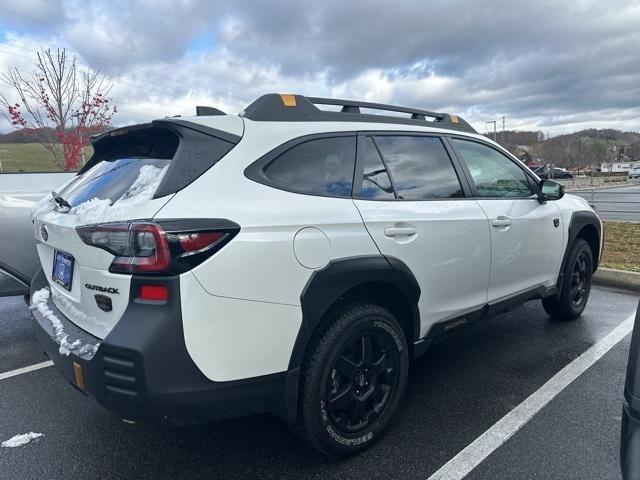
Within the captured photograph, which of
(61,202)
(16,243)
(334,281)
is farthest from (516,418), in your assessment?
(16,243)

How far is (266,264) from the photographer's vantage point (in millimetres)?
2094

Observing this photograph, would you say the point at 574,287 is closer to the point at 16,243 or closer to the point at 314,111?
the point at 314,111

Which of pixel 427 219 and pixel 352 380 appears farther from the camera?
pixel 427 219

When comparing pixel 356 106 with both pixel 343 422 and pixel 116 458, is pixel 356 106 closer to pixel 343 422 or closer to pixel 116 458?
pixel 343 422

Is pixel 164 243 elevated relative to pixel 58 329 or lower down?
elevated

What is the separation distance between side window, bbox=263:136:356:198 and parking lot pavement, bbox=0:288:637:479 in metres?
1.46

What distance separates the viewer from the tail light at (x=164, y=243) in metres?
1.92

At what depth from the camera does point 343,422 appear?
2525 millimetres

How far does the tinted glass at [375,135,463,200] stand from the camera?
290cm

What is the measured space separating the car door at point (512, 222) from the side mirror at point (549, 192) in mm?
57

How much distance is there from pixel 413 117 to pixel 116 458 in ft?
9.46

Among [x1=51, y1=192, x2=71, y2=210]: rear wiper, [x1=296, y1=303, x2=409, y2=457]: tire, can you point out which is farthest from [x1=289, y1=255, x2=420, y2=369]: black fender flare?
[x1=51, y1=192, x2=71, y2=210]: rear wiper

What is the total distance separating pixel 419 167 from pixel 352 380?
1423 millimetres

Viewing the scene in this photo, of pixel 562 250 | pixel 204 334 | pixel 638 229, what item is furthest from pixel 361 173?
pixel 638 229
